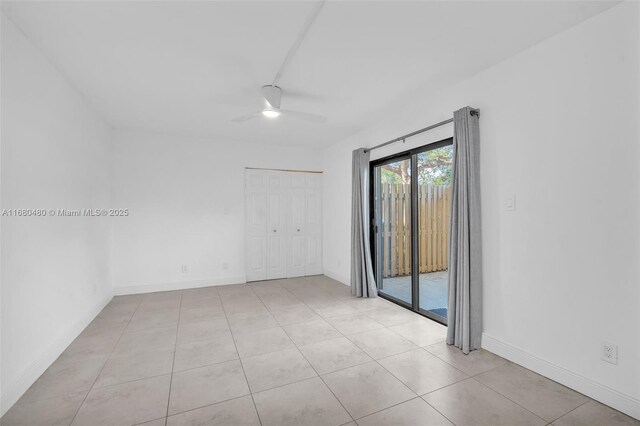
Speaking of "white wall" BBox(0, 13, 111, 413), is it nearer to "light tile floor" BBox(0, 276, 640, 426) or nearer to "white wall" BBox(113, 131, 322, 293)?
"light tile floor" BBox(0, 276, 640, 426)

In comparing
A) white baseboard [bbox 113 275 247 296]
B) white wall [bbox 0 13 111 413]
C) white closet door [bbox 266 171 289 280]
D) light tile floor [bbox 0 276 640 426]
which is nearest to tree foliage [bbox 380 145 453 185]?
light tile floor [bbox 0 276 640 426]

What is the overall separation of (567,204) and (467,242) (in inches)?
30.6

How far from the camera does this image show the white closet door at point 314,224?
588 cm

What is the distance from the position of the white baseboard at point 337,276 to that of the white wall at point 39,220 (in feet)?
11.9

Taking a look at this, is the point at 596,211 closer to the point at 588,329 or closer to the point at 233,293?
the point at 588,329

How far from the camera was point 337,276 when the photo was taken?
544 centimetres

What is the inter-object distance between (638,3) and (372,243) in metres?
3.47

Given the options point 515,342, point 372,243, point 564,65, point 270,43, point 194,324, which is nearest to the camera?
point 564,65

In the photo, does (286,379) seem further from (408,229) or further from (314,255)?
(314,255)

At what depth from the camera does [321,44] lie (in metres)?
2.29

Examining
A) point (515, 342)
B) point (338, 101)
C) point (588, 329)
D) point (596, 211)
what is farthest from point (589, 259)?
point (338, 101)

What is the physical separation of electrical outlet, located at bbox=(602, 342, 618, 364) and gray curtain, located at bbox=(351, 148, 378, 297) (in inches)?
104

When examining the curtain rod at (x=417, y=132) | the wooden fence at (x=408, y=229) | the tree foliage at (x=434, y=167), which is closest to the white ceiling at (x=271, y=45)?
the curtain rod at (x=417, y=132)

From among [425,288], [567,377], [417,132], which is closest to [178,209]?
[417,132]
